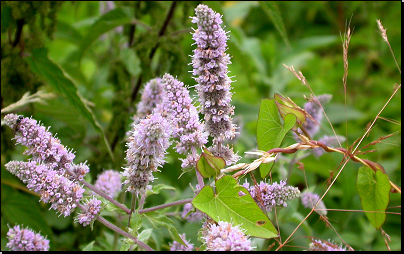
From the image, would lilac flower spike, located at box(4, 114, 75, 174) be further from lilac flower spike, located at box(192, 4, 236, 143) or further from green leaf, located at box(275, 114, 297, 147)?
green leaf, located at box(275, 114, 297, 147)

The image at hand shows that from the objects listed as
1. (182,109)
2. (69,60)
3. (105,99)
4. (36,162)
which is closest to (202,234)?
(182,109)

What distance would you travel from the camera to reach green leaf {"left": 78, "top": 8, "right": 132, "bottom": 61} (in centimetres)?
204

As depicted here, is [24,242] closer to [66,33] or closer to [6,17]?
[6,17]

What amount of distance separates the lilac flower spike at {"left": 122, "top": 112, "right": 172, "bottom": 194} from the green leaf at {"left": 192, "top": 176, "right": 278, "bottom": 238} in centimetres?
16

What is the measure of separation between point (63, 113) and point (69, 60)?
1067mm

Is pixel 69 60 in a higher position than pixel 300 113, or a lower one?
lower

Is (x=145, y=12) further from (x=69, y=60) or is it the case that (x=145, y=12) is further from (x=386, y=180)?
(x=386, y=180)

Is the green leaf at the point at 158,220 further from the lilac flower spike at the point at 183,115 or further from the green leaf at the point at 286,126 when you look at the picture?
the green leaf at the point at 286,126

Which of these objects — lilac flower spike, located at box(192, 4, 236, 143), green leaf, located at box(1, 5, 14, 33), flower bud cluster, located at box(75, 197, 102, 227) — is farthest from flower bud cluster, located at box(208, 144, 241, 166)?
green leaf, located at box(1, 5, 14, 33)

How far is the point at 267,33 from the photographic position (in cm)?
457

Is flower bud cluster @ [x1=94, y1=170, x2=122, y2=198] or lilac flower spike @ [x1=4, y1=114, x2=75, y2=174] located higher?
lilac flower spike @ [x1=4, y1=114, x2=75, y2=174]

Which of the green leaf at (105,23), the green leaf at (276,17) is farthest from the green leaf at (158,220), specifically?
the green leaf at (105,23)

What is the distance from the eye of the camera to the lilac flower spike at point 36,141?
41.6 inches

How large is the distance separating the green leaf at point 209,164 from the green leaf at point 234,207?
0.11 ft
